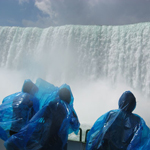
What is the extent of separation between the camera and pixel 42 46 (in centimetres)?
1292

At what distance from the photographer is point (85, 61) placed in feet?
38.3

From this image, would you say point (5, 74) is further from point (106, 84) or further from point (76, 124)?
point (76, 124)

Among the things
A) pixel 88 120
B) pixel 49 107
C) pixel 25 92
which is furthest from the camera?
pixel 88 120

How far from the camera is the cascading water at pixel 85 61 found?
387 inches

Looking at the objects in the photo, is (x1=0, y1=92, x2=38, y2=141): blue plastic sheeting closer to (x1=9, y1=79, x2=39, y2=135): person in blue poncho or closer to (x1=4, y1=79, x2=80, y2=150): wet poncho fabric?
(x1=9, y1=79, x2=39, y2=135): person in blue poncho

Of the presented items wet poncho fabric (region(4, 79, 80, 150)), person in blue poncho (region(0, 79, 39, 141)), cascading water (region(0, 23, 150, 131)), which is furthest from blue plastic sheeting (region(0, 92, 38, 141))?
cascading water (region(0, 23, 150, 131))

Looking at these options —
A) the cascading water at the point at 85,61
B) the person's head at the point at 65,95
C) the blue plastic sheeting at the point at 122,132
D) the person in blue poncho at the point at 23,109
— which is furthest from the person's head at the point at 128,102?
the cascading water at the point at 85,61

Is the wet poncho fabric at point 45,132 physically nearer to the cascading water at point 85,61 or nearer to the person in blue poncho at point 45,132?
the person in blue poncho at point 45,132

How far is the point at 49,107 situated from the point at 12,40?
13.8 m

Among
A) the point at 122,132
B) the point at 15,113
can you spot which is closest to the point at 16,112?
the point at 15,113

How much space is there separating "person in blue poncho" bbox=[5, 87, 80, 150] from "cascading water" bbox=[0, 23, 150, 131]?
6.15 metres

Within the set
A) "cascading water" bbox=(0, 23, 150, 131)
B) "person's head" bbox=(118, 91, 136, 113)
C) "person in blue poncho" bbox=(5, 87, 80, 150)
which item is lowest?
"person in blue poncho" bbox=(5, 87, 80, 150)

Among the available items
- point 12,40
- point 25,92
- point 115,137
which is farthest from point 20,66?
point 115,137

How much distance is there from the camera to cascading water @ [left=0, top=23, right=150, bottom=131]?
982 centimetres
